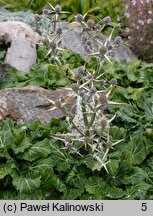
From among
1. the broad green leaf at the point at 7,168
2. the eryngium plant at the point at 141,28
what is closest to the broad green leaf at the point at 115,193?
the broad green leaf at the point at 7,168

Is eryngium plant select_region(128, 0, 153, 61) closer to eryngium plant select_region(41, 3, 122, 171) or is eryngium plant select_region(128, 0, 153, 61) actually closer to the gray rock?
the gray rock

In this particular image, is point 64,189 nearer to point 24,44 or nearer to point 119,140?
point 119,140

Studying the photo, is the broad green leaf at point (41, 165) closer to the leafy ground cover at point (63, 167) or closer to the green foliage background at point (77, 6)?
the leafy ground cover at point (63, 167)

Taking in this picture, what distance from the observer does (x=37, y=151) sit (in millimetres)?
4328

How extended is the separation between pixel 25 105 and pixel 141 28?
3.40m

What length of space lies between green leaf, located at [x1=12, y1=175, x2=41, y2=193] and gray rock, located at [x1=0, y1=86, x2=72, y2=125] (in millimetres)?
773

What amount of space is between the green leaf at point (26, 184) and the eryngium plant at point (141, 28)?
4124 millimetres

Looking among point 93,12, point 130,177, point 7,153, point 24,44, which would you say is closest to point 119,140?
point 130,177

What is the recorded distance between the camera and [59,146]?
14.7 ft

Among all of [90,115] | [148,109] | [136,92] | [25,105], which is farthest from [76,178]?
[136,92]

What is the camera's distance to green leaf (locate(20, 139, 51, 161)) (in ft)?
14.0

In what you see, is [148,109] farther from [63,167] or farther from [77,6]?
[77,6]

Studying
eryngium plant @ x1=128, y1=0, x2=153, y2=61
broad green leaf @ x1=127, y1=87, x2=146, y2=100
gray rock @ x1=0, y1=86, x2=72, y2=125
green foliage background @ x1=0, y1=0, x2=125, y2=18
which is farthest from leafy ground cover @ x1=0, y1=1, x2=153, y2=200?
green foliage background @ x1=0, y1=0, x2=125, y2=18

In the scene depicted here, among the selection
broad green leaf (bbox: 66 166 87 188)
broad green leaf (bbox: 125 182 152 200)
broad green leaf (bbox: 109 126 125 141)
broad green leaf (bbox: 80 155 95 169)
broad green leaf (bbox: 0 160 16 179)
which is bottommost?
broad green leaf (bbox: 125 182 152 200)
